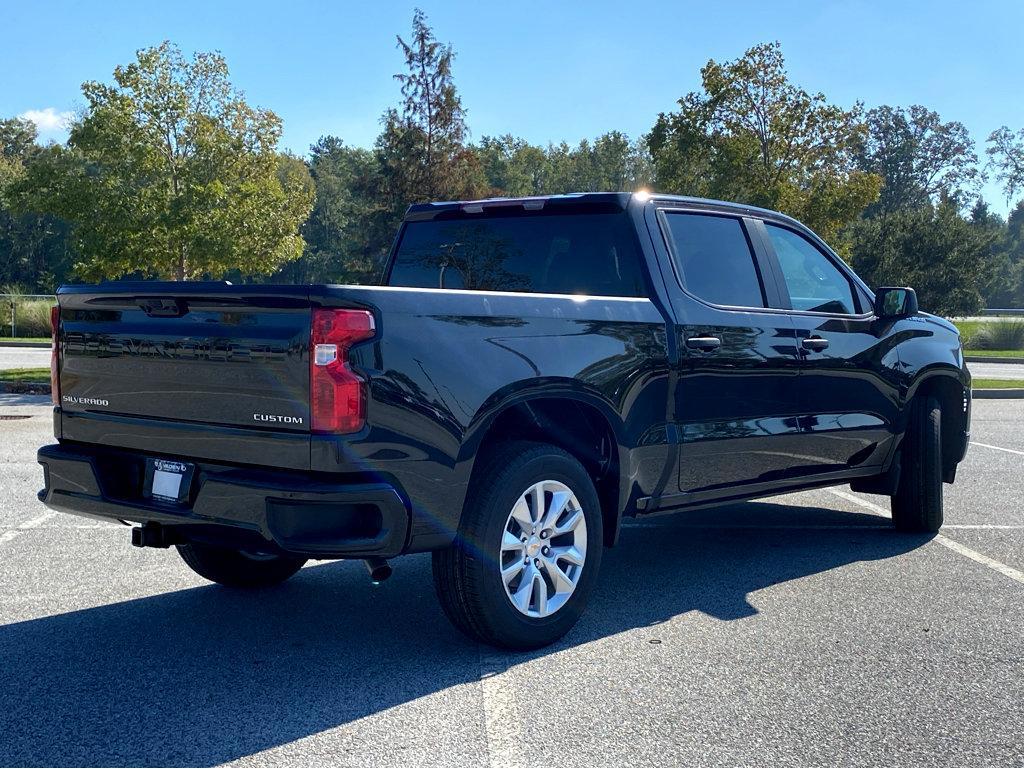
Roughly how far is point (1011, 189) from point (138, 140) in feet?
400

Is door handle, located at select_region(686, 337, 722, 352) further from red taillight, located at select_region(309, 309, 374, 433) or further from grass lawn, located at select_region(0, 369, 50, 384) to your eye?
grass lawn, located at select_region(0, 369, 50, 384)

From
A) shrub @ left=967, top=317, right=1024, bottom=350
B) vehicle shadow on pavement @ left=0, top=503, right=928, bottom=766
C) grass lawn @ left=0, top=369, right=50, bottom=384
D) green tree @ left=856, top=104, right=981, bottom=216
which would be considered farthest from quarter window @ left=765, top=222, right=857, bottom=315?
green tree @ left=856, top=104, right=981, bottom=216

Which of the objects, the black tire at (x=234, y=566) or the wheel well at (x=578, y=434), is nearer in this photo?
the wheel well at (x=578, y=434)

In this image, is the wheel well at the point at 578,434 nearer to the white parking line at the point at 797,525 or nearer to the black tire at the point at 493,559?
the black tire at the point at 493,559

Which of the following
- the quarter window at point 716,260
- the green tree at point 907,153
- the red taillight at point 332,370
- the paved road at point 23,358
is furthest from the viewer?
the green tree at point 907,153

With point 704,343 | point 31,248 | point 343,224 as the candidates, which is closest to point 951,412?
point 704,343

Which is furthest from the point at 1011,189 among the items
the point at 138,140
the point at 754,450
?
the point at 754,450

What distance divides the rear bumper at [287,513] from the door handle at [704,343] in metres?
1.91

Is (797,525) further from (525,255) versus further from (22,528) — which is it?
(22,528)

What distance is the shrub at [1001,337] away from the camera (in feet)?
117

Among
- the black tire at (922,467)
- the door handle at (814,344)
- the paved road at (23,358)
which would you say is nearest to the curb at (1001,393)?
the black tire at (922,467)

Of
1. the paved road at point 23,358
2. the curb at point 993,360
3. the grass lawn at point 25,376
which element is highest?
the curb at point 993,360

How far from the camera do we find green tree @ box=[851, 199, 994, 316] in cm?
5138

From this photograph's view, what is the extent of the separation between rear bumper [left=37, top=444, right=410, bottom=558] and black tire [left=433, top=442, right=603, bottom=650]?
0.38m
